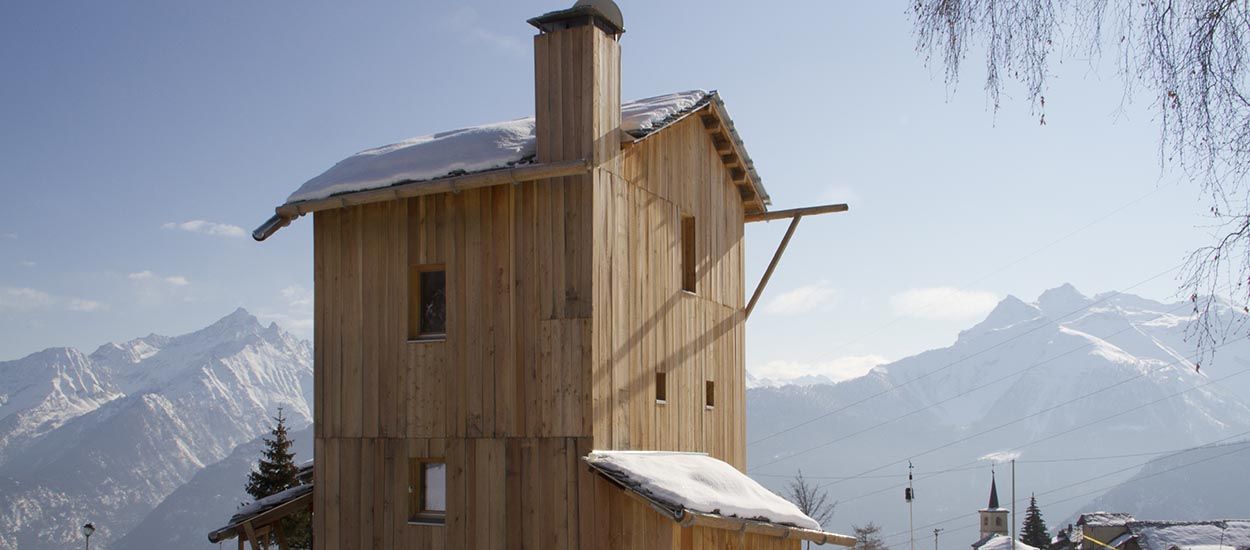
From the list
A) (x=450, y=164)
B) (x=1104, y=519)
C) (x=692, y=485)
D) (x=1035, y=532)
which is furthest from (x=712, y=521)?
(x=1035, y=532)

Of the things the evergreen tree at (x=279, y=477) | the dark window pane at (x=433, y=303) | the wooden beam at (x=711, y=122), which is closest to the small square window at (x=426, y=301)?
the dark window pane at (x=433, y=303)

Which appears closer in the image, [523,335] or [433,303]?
[523,335]

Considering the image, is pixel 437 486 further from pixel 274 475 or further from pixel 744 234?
pixel 274 475

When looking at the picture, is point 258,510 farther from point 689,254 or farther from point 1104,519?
point 1104,519

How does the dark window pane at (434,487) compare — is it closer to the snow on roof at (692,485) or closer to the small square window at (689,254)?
the snow on roof at (692,485)

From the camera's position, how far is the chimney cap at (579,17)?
16156mm

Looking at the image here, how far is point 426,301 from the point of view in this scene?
55.8ft

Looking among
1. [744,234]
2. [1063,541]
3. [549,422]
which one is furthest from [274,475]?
[1063,541]

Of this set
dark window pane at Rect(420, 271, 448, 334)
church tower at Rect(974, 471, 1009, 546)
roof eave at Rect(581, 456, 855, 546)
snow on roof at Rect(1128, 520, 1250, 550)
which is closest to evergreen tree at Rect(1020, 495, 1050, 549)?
church tower at Rect(974, 471, 1009, 546)

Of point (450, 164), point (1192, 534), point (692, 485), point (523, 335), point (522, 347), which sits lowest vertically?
point (1192, 534)

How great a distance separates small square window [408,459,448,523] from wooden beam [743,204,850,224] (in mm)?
7955

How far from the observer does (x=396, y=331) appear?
660 inches

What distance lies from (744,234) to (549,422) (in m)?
7.46

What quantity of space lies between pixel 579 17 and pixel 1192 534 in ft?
223
